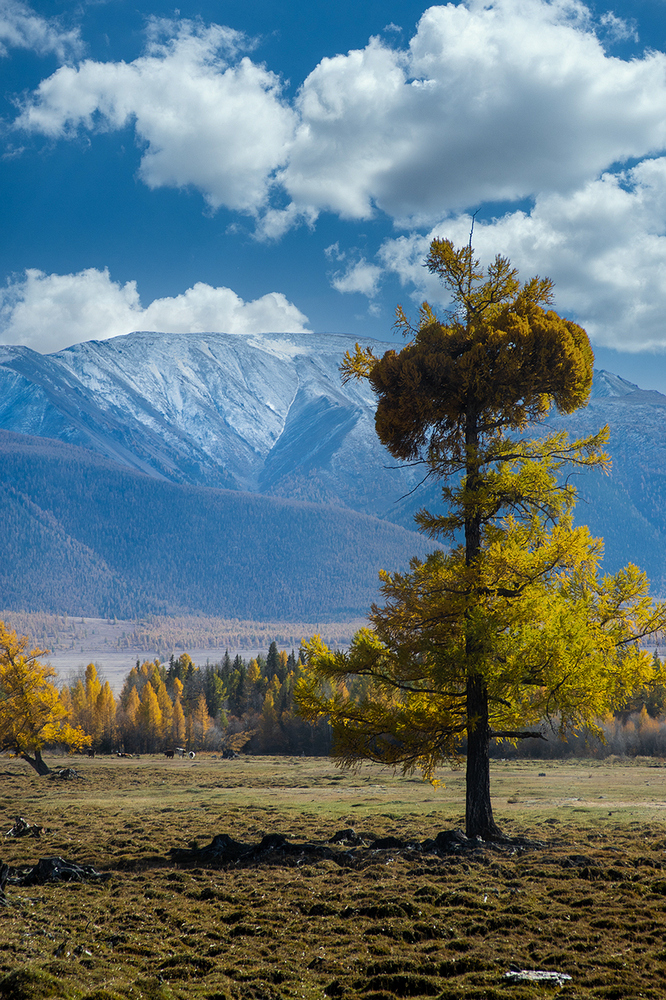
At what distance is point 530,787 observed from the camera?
154ft

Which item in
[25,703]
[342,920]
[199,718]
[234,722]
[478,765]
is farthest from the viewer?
[234,722]

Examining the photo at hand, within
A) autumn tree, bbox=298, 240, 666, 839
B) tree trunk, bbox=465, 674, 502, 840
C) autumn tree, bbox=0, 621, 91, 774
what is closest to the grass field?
tree trunk, bbox=465, 674, 502, 840

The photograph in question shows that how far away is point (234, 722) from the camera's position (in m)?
141

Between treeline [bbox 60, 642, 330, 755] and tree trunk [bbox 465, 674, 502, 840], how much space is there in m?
95.9

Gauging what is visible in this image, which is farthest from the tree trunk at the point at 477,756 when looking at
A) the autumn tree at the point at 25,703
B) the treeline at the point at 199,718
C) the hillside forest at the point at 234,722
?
the treeline at the point at 199,718

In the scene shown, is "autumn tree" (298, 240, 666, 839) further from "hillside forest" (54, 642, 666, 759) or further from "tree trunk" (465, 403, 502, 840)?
"hillside forest" (54, 642, 666, 759)

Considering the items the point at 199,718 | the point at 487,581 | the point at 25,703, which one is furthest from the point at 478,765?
the point at 199,718

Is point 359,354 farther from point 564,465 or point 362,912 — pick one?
point 362,912

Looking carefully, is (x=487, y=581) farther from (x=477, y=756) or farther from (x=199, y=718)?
(x=199, y=718)

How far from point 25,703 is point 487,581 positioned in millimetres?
43761

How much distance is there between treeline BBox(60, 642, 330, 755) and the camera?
120 meters

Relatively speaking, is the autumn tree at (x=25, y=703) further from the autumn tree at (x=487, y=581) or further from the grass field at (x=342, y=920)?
the autumn tree at (x=487, y=581)

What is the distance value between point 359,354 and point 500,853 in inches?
561

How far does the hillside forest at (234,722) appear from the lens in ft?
319
